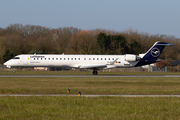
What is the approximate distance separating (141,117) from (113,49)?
237 feet

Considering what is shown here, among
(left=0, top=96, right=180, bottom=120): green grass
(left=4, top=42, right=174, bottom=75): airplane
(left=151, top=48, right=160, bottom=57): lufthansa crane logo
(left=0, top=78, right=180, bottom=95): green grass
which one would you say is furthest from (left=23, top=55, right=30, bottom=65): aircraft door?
(left=0, top=96, right=180, bottom=120): green grass

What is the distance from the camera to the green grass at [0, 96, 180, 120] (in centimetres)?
1011

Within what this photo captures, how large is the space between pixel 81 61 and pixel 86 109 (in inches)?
1225

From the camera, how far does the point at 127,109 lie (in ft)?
38.5

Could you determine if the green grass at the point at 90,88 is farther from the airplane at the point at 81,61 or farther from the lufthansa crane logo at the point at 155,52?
the lufthansa crane logo at the point at 155,52

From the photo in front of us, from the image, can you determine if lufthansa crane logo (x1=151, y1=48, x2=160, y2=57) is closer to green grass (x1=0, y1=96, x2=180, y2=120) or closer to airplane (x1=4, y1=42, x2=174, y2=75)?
airplane (x1=4, y1=42, x2=174, y2=75)

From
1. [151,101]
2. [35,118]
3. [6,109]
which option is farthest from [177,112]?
[6,109]

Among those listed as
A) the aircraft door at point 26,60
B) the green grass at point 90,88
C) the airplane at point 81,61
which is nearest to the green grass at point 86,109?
the green grass at point 90,88

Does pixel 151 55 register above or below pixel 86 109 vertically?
above

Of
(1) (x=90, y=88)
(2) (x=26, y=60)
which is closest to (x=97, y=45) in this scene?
(2) (x=26, y=60)

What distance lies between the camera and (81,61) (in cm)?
4272

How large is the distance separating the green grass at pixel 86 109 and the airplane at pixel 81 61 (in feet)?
91.6

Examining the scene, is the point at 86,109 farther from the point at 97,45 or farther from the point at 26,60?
the point at 97,45

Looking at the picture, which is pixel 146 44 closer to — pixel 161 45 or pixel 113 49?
pixel 113 49
